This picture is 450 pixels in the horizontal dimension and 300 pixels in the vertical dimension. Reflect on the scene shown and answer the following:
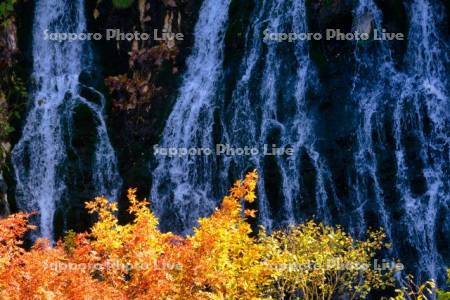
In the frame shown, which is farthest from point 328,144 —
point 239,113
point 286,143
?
point 239,113

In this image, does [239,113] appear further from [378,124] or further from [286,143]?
[378,124]

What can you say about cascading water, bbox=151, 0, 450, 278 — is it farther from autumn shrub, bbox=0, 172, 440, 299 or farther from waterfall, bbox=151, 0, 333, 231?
autumn shrub, bbox=0, 172, 440, 299

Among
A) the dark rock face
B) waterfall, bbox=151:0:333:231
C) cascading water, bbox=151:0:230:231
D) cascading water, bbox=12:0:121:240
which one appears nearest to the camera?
waterfall, bbox=151:0:333:231

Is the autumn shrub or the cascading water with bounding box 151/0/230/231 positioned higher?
the cascading water with bounding box 151/0/230/231

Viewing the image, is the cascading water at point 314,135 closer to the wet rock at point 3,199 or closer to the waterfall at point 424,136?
the waterfall at point 424,136

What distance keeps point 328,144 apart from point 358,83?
1.79 metres

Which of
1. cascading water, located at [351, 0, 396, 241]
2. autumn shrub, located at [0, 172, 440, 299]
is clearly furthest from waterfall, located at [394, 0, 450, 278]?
autumn shrub, located at [0, 172, 440, 299]

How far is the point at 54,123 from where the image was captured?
1875 centimetres

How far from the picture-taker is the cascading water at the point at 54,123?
710 inches

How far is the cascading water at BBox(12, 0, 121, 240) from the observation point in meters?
18.0

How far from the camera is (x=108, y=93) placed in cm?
1947

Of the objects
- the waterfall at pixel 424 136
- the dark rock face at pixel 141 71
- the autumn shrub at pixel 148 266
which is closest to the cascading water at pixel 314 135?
the waterfall at pixel 424 136

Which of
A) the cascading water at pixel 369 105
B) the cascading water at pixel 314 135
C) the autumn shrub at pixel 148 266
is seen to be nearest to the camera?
the autumn shrub at pixel 148 266

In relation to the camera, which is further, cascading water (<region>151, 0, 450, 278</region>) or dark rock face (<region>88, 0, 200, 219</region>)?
dark rock face (<region>88, 0, 200, 219</region>)
